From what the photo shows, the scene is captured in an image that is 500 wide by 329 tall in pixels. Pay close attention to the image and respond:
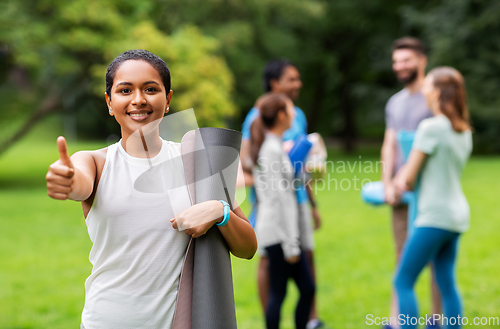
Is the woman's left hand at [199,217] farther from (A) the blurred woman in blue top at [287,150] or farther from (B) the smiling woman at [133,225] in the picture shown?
(A) the blurred woman in blue top at [287,150]

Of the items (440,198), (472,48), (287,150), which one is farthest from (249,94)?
(440,198)

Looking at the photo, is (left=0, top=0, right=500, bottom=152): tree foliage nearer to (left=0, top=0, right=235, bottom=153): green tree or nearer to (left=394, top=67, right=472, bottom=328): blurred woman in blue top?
(left=0, top=0, right=235, bottom=153): green tree

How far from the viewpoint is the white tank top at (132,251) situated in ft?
4.83

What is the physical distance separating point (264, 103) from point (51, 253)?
4.72 metres

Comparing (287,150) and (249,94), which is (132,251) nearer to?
(287,150)

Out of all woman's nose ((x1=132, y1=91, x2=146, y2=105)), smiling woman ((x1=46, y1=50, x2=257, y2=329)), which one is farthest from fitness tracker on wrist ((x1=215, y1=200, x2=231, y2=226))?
woman's nose ((x1=132, y1=91, x2=146, y2=105))

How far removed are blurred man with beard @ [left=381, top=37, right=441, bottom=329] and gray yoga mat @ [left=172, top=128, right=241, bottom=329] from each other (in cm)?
250

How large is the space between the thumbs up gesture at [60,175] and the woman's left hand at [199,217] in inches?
12.3

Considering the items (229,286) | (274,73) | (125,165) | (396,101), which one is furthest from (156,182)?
(396,101)

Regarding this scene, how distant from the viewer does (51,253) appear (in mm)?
6871

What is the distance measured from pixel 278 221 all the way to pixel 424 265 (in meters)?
0.93

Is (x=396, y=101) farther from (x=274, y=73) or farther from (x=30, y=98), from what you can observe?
(x=30, y=98)

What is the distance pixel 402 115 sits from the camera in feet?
12.5

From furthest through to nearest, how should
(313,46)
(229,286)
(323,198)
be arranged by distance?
1. (313,46)
2. (323,198)
3. (229,286)
